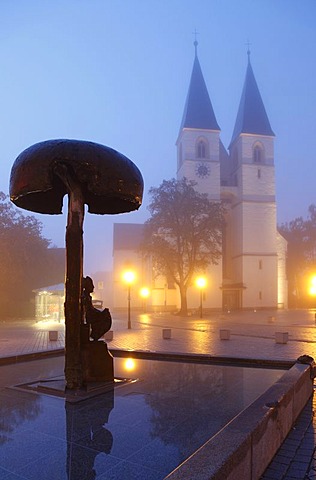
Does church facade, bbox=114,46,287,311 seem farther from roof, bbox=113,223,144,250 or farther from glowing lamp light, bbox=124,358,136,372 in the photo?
glowing lamp light, bbox=124,358,136,372

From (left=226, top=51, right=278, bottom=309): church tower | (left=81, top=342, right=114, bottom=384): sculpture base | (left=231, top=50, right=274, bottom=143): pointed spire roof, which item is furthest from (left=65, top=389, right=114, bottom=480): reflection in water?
(left=231, top=50, right=274, bottom=143): pointed spire roof

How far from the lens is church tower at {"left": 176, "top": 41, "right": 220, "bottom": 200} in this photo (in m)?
52.7

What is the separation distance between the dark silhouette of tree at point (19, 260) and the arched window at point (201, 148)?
24.3 meters

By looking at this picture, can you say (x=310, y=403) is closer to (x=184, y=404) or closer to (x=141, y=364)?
(x=184, y=404)

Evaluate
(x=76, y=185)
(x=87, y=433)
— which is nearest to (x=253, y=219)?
(x=76, y=185)

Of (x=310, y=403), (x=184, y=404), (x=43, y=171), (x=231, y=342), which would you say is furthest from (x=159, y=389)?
(x=231, y=342)

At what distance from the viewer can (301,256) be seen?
216 feet

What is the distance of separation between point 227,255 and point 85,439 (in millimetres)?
53293

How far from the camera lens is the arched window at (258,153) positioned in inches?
2181

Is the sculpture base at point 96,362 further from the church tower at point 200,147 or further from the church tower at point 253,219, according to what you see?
the church tower at point 200,147

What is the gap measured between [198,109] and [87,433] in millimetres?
55760

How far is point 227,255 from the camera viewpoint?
5681cm

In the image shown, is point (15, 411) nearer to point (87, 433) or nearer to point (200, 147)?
point (87, 433)

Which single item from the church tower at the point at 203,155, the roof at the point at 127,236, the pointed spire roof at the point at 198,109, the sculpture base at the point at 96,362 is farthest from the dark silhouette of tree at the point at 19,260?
the sculpture base at the point at 96,362
